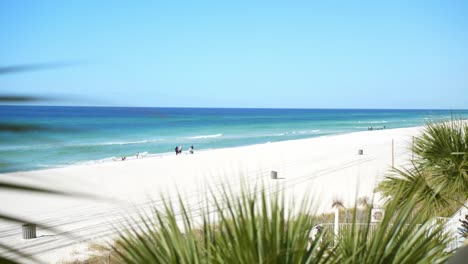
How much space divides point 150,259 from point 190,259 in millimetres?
158

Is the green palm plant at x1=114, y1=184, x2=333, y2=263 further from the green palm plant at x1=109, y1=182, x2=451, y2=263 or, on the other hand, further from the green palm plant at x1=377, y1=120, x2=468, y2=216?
the green palm plant at x1=377, y1=120, x2=468, y2=216

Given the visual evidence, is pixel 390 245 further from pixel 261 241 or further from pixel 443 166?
pixel 443 166

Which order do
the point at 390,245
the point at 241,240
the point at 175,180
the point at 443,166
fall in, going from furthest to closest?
the point at 443,166 < the point at 175,180 < the point at 390,245 < the point at 241,240

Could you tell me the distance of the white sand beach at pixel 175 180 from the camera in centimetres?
1034

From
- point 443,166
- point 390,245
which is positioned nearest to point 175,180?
point 443,166

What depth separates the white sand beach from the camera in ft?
33.9

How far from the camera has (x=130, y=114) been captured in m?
0.77

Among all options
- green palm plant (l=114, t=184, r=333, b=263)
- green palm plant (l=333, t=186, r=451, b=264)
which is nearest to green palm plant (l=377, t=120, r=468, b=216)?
green palm plant (l=333, t=186, r=451, b=264)

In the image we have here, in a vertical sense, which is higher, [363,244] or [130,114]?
[130,114]

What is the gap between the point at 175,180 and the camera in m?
5.92

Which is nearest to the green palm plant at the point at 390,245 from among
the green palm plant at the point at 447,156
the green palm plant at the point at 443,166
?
the green palm plant at the point at 443,166

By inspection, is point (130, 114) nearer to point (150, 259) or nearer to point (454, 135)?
point (150, 259)

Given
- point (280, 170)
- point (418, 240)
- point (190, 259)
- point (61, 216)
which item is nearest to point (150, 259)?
point (190, 259)

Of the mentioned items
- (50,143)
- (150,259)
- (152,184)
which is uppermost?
(50,143)
